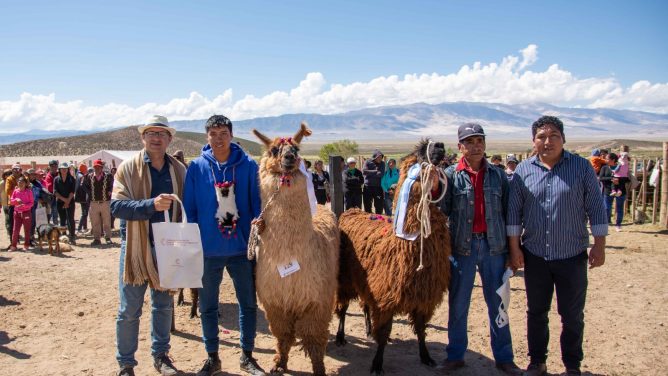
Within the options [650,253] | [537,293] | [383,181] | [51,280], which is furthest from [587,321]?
[51,280]

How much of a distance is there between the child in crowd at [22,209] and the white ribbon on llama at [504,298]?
10107 mm

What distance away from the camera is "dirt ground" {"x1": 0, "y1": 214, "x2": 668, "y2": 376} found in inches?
170

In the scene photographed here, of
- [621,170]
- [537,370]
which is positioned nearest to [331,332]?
[537,370]

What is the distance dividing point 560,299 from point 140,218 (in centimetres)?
334

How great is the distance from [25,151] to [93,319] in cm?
7094

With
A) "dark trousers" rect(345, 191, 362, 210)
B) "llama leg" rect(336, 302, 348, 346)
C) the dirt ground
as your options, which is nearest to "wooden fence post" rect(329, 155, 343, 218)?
the dirt ground

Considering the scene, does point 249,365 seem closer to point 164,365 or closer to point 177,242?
point 164,365

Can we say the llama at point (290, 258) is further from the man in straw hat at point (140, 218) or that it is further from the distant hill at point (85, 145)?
the distant hill at point (85, 145)

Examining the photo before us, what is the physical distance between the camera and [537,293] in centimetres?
379

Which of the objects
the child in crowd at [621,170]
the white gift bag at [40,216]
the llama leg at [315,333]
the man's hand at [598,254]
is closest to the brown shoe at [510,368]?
the man's hand at [598,254]

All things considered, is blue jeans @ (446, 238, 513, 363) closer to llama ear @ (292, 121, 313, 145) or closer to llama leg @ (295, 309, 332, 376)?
llama leg @ (295, 309, 332, 376)

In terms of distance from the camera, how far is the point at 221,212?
3.78 metres

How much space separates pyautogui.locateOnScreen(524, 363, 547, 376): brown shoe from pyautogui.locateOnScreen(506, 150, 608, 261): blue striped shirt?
98 cm

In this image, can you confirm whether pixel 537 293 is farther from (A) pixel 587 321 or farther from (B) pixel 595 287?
(B) pixel 595 287
